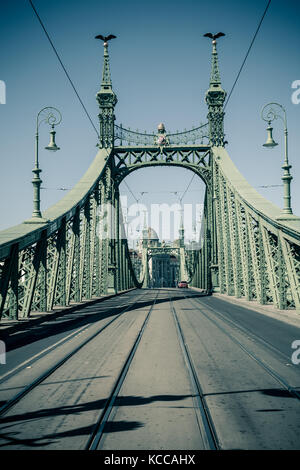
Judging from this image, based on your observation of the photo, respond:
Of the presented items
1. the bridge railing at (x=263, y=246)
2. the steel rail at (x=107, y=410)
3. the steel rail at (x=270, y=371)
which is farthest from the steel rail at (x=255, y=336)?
the steel rail at (x=107, y=410)

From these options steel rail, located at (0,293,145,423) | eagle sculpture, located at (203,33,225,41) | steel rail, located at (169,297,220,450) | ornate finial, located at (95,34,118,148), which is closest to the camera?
steel rail, located at (169,297,220,450)

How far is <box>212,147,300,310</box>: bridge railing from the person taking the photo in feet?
45.2

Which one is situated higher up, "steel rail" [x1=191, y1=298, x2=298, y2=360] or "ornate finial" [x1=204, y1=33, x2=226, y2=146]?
"ornate finial" [x1=204, y1=33, x2=226, y2=146]

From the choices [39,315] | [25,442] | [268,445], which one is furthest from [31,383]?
[39,315]

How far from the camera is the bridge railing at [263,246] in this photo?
45.2 feet

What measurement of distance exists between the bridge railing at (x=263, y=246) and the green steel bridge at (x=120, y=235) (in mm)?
38

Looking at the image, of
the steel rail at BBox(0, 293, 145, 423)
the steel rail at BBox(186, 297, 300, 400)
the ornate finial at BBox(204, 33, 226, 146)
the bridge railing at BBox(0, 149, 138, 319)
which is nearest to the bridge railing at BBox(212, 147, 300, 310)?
the ornate finial at BBox(204, 33, 226, 146)

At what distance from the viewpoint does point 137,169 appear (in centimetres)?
3259

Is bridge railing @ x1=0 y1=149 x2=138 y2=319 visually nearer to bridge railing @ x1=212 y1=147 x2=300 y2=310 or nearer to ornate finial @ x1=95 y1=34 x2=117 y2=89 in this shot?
bridge railing @ x1=212 y1=147 x2=300 y2=310

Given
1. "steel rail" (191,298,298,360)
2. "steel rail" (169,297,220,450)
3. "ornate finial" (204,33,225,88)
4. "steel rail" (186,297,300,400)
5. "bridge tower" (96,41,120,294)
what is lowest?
"steel rail" (169,297,220,450)

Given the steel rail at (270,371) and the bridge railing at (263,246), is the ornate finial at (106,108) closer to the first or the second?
the bridge railing at (263,246)

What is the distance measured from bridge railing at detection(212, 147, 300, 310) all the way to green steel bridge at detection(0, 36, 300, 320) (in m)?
0.04

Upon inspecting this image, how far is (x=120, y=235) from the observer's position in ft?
113
